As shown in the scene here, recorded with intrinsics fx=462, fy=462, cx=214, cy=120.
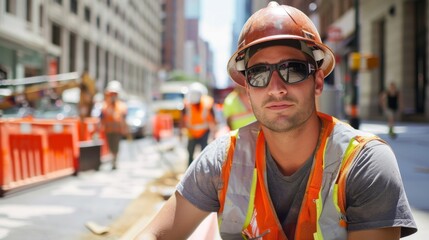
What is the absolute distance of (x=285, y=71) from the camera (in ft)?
6.95

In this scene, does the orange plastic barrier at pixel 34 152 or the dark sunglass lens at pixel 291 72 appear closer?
the dark sunglass lens at pixel 291 72

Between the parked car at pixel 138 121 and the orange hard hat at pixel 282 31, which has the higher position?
the orange hard hat at pixel 282 31

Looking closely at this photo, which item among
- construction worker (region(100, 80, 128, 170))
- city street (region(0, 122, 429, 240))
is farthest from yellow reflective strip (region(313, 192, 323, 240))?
construction worker (region(100, 80, 128, 170))

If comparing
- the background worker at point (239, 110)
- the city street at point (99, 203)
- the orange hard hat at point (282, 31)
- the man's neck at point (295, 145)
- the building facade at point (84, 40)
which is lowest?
the city street at point (99, 203)

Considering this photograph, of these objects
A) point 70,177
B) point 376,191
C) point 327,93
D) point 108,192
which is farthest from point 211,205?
point 70,177

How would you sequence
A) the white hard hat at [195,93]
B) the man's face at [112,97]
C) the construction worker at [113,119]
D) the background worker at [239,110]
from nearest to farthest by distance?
the background worker at [239,110], the white hard hat at [195,93], the construction worker at [113,119], the man's face at [112,97]

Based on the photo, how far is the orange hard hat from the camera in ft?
6.86

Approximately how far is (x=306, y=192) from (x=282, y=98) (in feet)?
1.42

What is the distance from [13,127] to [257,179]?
6.05 m

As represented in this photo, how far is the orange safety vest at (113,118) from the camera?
10320mm

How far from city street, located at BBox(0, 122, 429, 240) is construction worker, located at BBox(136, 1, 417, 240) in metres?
2.35

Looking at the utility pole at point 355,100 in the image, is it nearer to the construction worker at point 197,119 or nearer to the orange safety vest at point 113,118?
the construction worker at point 197,119

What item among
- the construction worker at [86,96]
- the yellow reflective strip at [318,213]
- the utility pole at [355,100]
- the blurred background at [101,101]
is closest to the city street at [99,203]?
the blurred background at [101,101]

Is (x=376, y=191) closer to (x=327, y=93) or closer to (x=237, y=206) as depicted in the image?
(x=237, y=206)
